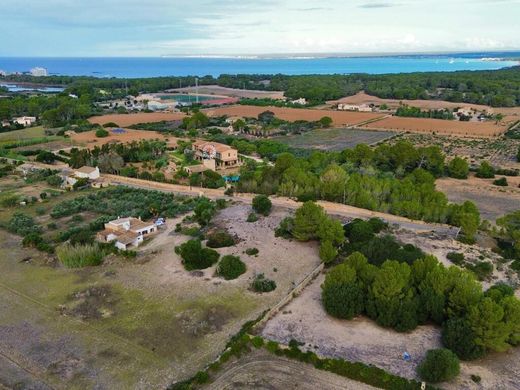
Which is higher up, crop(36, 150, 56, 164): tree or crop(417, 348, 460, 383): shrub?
crop(36, 150, 56, 164): tree

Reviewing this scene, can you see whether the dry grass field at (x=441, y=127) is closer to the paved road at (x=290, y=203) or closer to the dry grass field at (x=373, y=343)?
the paved road at (x=290, y=203)

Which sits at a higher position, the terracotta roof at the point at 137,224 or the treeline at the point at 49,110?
the treeline at the point at 49,110

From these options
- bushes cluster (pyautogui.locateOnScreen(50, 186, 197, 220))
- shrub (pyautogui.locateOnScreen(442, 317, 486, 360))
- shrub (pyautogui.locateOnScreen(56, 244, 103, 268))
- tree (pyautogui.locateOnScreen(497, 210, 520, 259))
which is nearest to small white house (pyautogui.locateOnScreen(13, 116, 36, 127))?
bushes cluster (pyautogui.locateOnScreen(50, 186, 197, 220))

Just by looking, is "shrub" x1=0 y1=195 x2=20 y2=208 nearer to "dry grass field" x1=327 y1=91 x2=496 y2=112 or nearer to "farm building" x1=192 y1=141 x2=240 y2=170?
"farm building" x1=192 y1=141 x2=240 y2=170

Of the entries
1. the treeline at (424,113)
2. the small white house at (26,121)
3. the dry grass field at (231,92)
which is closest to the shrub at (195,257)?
the small white house at (26,121)

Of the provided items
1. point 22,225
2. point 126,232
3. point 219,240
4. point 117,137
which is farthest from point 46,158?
point 219,240

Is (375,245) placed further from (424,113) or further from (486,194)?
(424,113)
